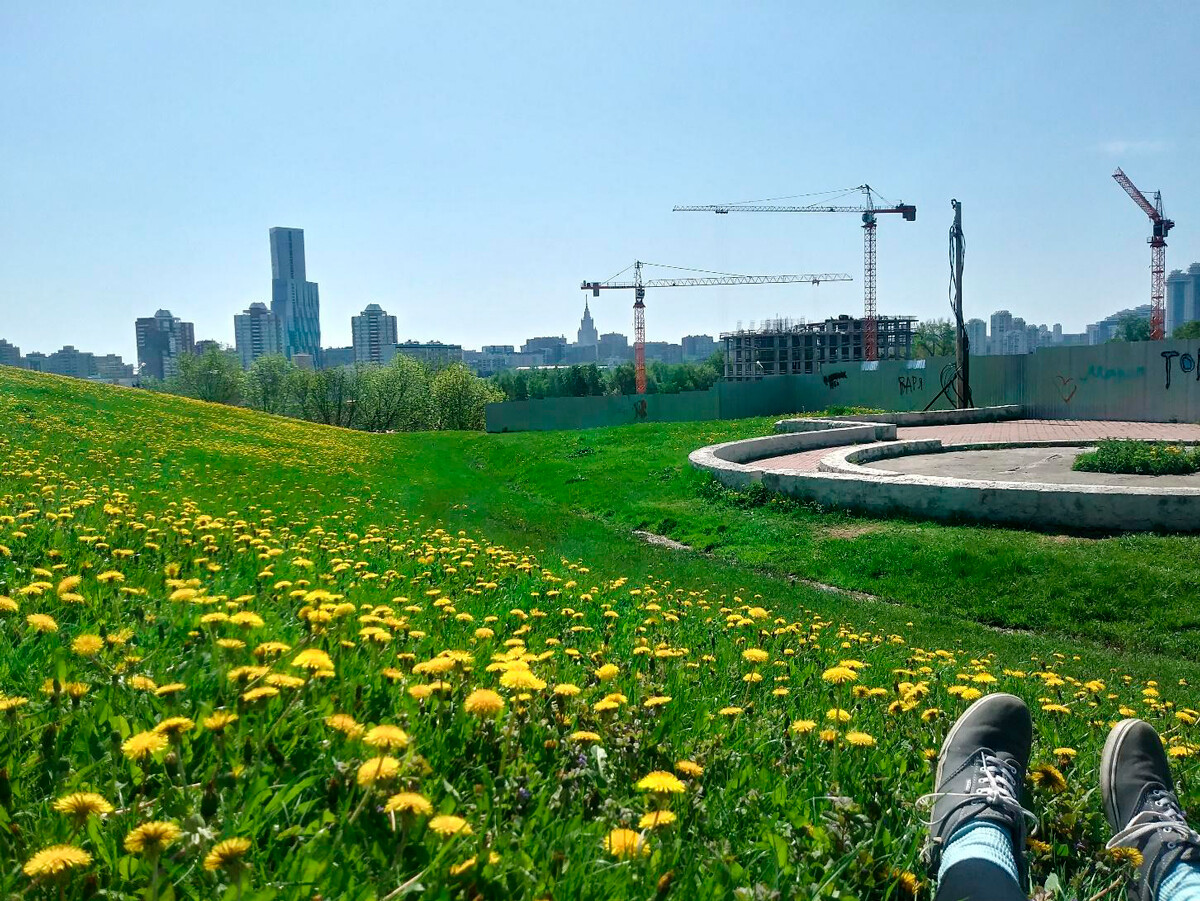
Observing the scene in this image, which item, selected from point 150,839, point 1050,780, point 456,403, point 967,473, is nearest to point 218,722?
point 150,839

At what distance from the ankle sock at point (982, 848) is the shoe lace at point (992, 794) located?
8cm

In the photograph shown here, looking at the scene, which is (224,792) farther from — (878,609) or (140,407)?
(140,407)

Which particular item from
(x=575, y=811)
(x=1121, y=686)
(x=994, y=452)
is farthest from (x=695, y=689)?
(x=994, y=452)

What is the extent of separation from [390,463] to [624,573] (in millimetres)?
12852

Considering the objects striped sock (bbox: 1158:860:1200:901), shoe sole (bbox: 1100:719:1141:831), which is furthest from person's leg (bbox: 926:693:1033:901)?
striped sock (bbox: 1158:860:1200:901)

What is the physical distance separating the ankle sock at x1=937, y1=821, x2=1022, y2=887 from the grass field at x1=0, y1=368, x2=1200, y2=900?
0.34 feet

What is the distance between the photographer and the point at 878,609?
27.0 feet

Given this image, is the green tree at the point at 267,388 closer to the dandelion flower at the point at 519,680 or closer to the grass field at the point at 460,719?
the grass field at the point at 460,719

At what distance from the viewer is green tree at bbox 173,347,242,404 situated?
68188mm

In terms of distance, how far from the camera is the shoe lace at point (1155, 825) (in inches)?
102

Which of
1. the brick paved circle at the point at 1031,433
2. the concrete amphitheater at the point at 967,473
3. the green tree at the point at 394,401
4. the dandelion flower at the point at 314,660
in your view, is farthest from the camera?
the green tree at the point at 394,401

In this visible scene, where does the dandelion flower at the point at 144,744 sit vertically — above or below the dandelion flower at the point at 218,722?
above

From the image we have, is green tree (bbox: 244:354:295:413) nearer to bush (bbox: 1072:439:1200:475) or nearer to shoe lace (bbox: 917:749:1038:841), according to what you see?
bush (bbox: 1072:439:1200:475)

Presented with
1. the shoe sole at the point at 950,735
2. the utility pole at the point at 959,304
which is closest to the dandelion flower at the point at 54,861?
the shoe sole at the point at 950,735
